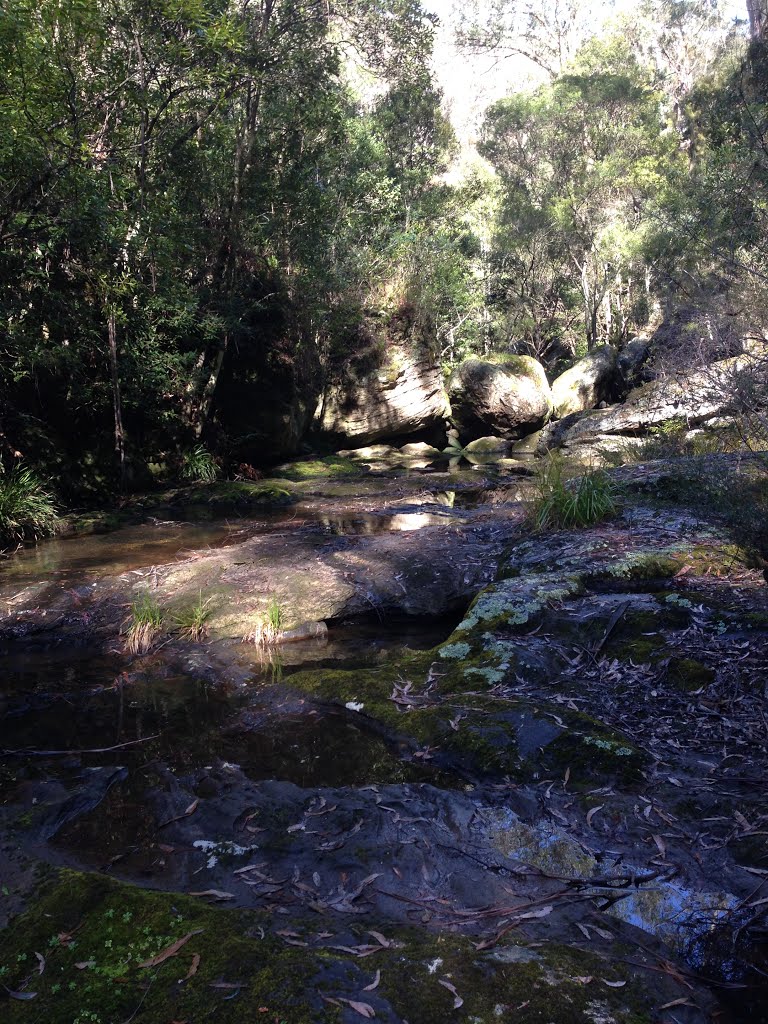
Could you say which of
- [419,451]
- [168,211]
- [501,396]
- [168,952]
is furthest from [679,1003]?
[501,396]

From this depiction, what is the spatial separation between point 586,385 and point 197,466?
1468cm

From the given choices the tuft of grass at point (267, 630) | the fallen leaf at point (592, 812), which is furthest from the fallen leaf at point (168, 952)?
the tuft of grass at point (267, 630)

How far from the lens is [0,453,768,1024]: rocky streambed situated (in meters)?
2.09

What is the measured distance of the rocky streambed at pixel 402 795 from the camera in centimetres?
209

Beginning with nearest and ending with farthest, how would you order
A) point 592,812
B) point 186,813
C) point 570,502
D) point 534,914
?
point 534,914
point 592,812
point 186,813
point 570,502

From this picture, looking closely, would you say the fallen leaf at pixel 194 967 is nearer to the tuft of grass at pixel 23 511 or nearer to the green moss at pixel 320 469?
the tuft of grass at pixel 23 511

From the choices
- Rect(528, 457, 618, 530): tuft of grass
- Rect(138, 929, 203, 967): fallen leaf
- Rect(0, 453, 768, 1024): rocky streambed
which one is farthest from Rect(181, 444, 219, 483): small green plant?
Rect(138, 929, 203, 967): fallen leaf

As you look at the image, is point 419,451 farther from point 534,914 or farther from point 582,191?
point 534,914

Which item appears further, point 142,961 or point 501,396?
point 501,396

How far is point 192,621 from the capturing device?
19.6 feet

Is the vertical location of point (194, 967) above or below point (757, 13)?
below

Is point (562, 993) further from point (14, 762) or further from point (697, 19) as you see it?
point (697, 19)

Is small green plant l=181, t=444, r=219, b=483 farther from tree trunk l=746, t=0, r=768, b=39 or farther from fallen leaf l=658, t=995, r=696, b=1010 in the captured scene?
tree trunk l=746, t=0, r=768, b=39

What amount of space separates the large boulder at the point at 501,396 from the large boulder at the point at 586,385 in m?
0.80
